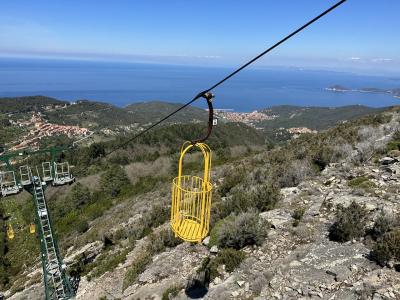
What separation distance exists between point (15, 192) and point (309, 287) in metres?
12.0

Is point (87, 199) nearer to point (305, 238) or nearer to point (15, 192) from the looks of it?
point (15, 192)

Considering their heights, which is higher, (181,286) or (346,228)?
(346,228)

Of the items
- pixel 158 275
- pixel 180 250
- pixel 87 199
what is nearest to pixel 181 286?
pixel 158 275

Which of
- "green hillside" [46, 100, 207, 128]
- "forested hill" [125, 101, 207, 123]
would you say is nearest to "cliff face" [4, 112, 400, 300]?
"green hillside" [46, 100, 207, 128]

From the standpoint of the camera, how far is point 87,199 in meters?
44.8

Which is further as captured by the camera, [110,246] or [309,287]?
[110,246]

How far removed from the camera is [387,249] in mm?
7027

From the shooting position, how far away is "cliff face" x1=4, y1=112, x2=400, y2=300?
7.05 meters

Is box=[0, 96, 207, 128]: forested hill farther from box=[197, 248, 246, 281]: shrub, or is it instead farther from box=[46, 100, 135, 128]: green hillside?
box=[197, 248, 246, 281]: shrub

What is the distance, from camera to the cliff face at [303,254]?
705 centimetres

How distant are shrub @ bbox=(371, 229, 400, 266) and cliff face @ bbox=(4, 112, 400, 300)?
0.28 ft

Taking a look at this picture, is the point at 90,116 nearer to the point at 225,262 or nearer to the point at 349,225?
the point at 225,262

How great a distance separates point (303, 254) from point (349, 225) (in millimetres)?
1347

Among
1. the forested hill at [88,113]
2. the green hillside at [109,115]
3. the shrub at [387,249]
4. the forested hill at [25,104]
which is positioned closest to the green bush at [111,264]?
the shrub at [387,249]
